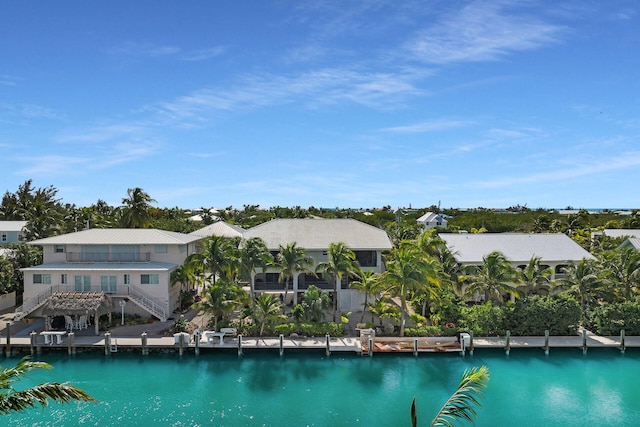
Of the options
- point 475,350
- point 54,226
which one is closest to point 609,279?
point 475,350

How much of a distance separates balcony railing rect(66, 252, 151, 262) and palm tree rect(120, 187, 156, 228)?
17658 millimetres

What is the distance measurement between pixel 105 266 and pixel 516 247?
Answer: 1424 inches

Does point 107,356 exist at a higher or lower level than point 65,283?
lower

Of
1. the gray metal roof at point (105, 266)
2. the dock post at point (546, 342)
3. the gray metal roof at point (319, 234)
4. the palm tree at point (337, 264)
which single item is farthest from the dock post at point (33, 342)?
the dock post at point (546, 342)

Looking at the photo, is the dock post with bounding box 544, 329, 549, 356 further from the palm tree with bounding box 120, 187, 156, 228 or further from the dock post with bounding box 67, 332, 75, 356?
the palm tree with bounding box 120, 187, 156, 228

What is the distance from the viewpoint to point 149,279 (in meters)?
34.6

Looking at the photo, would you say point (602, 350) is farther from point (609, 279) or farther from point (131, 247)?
point (131, 247)

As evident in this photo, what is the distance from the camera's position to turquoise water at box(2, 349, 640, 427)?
73.4 ft

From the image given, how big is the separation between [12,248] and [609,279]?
51.5 meters

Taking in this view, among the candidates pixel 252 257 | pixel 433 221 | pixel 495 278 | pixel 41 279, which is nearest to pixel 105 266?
pixel 41 279

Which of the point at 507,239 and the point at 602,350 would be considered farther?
the point at 507,239

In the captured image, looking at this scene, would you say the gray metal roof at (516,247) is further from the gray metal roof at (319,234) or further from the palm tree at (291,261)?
the palm tree at (291,261)

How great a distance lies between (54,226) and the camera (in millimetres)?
50969

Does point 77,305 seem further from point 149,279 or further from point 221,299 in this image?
point 221,299
